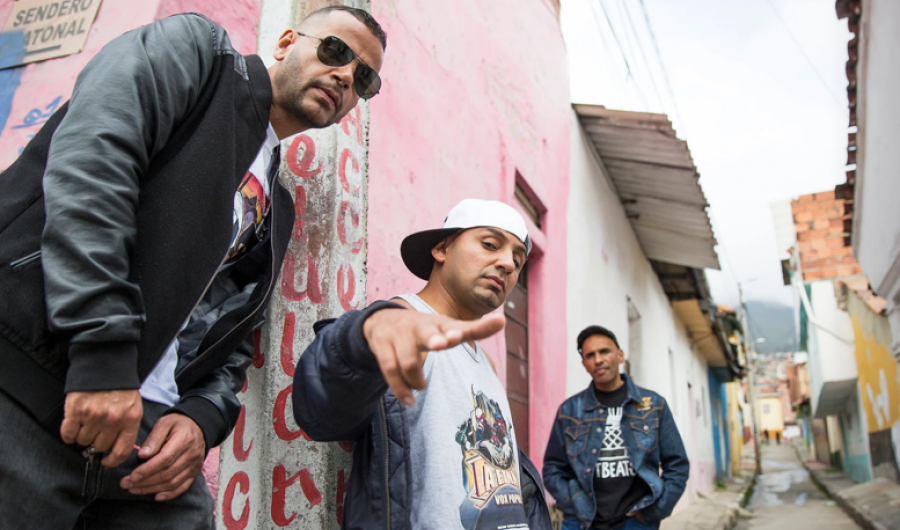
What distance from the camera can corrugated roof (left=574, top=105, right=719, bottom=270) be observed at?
728 cm

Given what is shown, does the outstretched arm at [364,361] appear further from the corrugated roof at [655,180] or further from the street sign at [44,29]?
the corrugated roof at [655,180]

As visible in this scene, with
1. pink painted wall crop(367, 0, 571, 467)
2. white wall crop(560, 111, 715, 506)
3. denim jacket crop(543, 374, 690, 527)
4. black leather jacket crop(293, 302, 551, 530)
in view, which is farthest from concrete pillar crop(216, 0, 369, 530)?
white wall crop(560, 111, 715, 506)

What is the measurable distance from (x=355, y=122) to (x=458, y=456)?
1.41 m

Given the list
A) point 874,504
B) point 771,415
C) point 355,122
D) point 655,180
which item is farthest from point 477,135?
point 771,415

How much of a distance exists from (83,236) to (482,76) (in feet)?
13.1

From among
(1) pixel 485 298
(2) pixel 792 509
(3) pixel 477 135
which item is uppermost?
(3) pixel 477 135

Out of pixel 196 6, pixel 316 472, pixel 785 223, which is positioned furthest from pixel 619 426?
pixel 785 223

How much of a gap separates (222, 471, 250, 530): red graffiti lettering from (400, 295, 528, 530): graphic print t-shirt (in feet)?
1.75

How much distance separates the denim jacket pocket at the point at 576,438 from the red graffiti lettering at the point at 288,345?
2155 mm

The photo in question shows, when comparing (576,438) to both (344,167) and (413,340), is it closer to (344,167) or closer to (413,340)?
(344,167)

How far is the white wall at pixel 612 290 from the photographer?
22.7 feet

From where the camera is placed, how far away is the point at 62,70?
2.16 m

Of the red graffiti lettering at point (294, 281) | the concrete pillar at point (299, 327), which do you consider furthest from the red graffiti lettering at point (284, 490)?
the red graffiti lettering at point (294, 281)

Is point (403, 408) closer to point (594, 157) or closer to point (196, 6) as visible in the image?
point (196, 6)
